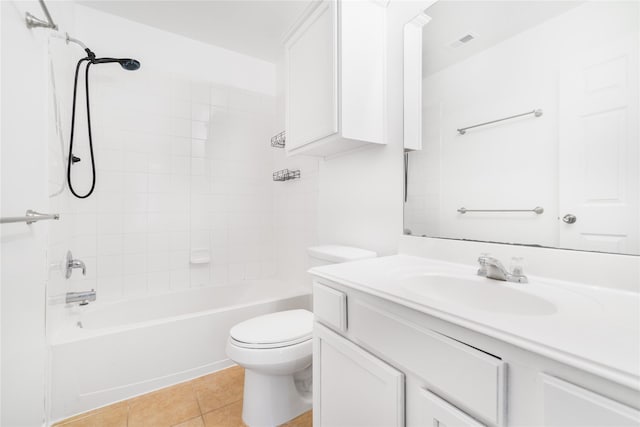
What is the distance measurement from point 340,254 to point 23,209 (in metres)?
1.25

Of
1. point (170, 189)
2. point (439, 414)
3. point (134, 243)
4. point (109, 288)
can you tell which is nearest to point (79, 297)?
point (109, 288)

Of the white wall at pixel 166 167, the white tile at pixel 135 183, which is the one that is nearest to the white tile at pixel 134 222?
the white wall at pixel 166 167

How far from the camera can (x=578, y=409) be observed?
1.35ft

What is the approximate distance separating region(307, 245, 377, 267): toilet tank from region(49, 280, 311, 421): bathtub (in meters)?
0.68

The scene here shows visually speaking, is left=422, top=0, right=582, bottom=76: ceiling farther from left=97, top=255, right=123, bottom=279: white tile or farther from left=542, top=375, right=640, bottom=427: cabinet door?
left=97, top=255, right=123, bottom=279: white tile

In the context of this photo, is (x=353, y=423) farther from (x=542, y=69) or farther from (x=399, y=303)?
(x=542, y=69)

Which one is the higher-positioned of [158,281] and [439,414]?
[439,414]

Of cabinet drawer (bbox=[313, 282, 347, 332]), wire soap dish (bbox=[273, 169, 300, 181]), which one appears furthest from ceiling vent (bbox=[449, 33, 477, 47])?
wire soap dish (bbox=[273, 169, 300, 181])

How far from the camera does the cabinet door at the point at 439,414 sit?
554 mm

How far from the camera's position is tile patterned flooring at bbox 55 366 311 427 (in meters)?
1.37

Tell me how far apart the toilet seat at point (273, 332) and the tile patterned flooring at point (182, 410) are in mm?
451

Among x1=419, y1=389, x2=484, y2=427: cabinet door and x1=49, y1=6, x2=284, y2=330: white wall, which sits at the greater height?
x1=49, y1=6, x2=284, y2=330: white wall

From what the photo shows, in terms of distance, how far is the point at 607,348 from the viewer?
0.42 m

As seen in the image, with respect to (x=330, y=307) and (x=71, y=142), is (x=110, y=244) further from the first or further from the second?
(x=330, y=307)
